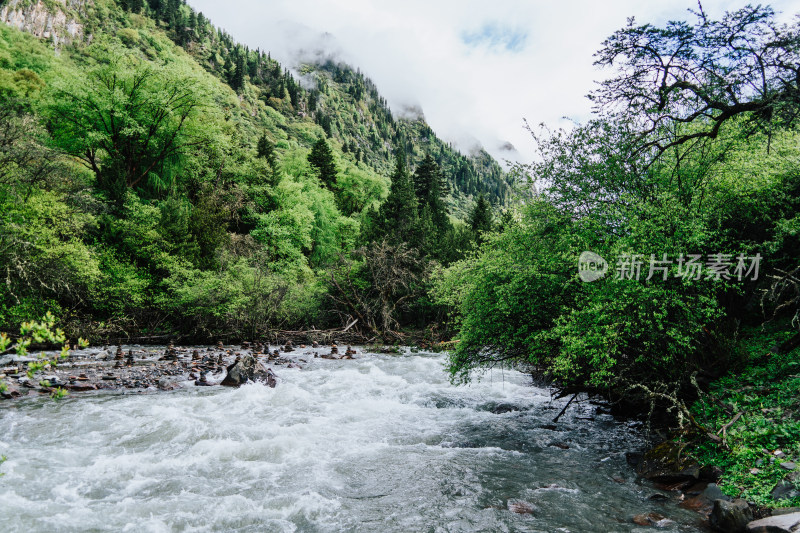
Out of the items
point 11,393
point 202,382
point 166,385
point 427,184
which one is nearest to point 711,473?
point 202,382

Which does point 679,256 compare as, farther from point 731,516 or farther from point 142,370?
point 142,370

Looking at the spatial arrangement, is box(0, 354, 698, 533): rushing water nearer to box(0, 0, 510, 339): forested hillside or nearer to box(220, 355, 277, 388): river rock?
box(220, 355, 277, 388): river rock

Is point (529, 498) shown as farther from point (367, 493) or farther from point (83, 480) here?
point (83, 480)

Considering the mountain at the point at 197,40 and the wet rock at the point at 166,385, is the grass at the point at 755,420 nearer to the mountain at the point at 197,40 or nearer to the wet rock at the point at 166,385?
the wet rock at the point at 166,385

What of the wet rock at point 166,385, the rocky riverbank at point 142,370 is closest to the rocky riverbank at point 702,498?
the rocky riverbank at point 142,370

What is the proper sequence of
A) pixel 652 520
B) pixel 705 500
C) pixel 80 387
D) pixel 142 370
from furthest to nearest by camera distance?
pixel 142 370 → pixel 80 387 → pixel 705 500 → pixel 652 520

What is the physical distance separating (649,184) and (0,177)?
2300cm

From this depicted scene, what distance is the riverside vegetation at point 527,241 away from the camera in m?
8.10

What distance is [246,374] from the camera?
47.8 ft

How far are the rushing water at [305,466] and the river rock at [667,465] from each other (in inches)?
14.2

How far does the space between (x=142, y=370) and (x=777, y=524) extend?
16653 mm

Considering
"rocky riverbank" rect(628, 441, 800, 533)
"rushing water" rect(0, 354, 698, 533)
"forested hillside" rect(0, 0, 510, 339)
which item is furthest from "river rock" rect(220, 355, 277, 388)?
"rocky riverbank" rect(628, 441, 800, 533)

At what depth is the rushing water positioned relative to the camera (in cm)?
634

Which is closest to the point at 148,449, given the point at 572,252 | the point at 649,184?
the point at 572,252
